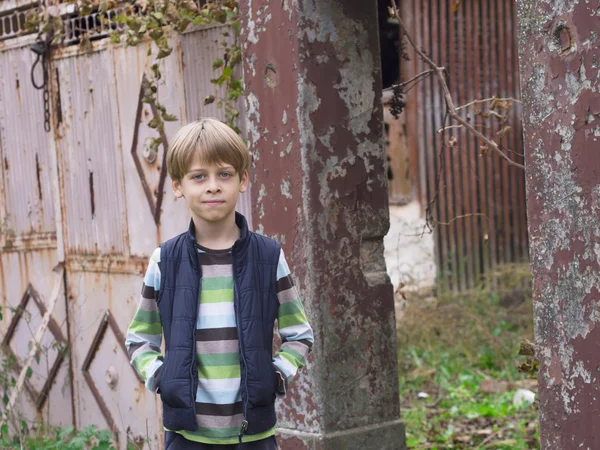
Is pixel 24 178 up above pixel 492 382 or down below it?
above

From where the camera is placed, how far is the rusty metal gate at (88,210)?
5.28m

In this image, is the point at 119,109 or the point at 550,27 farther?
the point at 119,109

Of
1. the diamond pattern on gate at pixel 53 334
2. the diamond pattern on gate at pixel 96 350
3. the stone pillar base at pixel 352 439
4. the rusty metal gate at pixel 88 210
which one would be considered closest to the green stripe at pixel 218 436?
the stone pillar base at pixel 352 439

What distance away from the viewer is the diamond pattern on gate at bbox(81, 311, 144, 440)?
5.69 meters

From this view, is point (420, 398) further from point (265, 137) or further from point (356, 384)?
point (265, 137)

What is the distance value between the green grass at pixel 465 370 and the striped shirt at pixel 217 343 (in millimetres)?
2881

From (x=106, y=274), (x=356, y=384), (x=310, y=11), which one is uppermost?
(x=310, y=11)

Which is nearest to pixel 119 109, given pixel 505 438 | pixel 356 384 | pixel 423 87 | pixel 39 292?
pixel 39 292

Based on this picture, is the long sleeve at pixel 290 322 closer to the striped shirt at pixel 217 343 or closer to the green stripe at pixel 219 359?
the striped shirt at pixel 217 343

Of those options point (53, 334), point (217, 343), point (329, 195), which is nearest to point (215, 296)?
point (217, 343)

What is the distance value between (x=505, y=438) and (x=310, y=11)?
3151 millimetres

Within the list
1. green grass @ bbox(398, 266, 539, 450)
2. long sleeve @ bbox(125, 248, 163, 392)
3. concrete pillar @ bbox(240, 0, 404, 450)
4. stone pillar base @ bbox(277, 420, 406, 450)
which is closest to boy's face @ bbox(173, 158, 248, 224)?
long sleeve @ bbox(125, 248, 163, 392)

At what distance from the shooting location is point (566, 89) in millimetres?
2809

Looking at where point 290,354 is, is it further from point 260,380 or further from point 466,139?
point 466,139
